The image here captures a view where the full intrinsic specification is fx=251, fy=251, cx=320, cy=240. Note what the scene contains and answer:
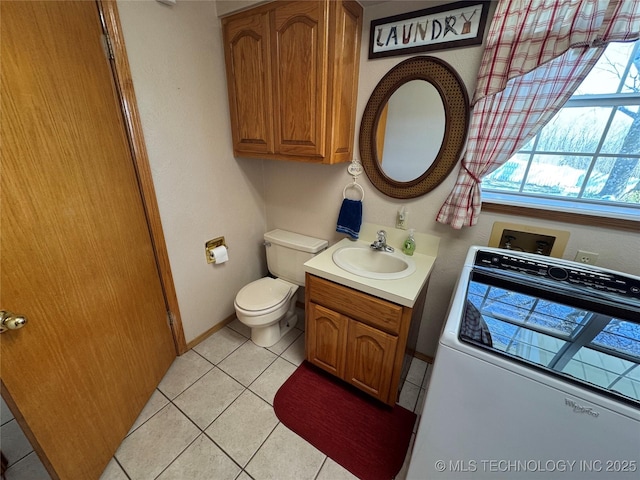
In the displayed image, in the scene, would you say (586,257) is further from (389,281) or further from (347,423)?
(347,423)

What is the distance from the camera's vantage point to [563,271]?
1.10 meters

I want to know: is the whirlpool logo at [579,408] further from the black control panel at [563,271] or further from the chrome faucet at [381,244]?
the chrome faucet at [381,244]

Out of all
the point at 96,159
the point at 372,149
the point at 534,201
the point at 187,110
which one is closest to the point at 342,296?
the point at 372,149

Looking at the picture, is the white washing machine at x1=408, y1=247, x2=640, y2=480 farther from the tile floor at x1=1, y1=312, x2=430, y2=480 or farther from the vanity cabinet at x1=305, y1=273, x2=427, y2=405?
the tile floor at x1=1, y1=312, x2=430, y2=480

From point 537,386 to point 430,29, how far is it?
153 centimetres

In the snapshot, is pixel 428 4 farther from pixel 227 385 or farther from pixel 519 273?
pixel 227 385

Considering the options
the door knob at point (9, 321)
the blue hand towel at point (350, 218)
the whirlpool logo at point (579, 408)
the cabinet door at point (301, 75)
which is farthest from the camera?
the blue hand towel at point (350, 218)

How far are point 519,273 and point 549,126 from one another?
0.73 m

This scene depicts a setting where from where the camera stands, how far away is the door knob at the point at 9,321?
751 mm

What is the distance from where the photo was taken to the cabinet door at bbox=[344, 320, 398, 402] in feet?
4.17

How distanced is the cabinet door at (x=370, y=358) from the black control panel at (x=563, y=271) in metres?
0.61

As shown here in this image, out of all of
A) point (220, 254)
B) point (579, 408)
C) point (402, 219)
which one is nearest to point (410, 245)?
point (402, 219)

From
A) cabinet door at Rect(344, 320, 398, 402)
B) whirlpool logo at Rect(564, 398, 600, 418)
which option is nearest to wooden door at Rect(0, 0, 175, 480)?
cabinet door at Rect(344, 320, 398, 402)

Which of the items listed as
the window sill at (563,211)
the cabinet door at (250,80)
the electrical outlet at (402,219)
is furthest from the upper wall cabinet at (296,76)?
the window sill at (563,211)
